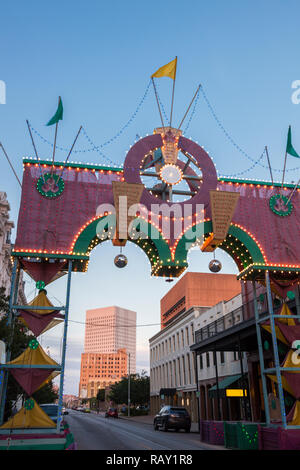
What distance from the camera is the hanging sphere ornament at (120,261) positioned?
14.6m

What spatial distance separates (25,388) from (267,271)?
29.5 feet

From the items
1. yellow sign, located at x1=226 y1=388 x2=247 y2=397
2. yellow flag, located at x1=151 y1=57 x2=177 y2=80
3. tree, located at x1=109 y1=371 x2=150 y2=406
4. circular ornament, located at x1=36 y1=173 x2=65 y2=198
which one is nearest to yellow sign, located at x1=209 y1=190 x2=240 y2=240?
yellow flag, located at x1=151 y1=57 x2=177 y2=80

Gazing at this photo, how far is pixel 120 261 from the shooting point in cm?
1466

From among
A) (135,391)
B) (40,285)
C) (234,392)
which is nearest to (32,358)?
(40,285)

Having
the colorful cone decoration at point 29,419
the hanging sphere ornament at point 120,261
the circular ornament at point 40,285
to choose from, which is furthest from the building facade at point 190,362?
the colorful cone decoration at point 29,419

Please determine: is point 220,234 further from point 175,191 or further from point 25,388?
point 25,388

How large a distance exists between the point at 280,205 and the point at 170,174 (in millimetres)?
4610

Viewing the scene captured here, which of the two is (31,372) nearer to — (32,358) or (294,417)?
(32,358)

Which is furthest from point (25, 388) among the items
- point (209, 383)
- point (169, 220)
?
point (209, 383)

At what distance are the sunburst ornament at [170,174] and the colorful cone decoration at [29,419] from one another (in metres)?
8.50

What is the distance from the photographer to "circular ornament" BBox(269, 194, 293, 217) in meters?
16.2

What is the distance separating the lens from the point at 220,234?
14562mm

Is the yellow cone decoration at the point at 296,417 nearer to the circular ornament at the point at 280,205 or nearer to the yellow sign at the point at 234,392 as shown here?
the circular ornament at the point at 280,205
